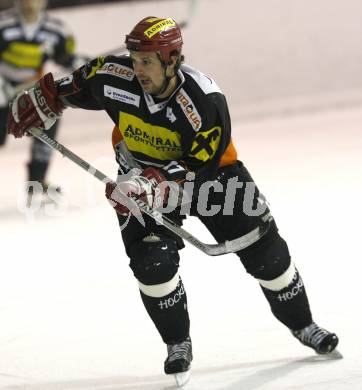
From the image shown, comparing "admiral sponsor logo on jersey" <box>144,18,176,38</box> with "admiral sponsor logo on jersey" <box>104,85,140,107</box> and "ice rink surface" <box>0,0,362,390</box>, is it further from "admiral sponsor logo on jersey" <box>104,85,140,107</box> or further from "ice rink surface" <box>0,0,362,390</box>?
"ice rink surface" <box>0,0,362,390</box>

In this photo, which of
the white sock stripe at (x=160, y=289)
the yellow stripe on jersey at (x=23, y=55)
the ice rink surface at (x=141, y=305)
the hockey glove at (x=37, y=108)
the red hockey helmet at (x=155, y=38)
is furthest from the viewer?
the yellow stripe on jersey at (x=23, y=55)

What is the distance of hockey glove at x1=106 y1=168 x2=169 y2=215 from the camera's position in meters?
2.81

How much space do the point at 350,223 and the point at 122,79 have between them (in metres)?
2.11

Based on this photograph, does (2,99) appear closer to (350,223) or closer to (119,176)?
(350,223)

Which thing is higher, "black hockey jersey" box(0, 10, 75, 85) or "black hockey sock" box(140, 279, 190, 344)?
"black hockey jersey" box(0, 10, 75, 85)

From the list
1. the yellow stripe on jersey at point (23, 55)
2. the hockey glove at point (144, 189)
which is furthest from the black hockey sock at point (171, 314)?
the yellow stripe on jersey at point (23, 55)

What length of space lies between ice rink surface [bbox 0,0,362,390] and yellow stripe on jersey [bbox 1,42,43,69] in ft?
2.38

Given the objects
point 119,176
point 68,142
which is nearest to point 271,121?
point 68,142

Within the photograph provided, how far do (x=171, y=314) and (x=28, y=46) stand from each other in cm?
375

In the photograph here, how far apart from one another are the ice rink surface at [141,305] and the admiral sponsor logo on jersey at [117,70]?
0.89m

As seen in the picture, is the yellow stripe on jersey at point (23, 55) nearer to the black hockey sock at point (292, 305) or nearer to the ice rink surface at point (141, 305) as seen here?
the ice rink surface at point (141, 305)

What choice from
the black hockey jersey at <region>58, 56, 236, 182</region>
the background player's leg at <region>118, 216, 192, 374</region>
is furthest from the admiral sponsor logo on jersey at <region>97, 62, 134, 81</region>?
the background player's leg at <region>118, 216, 192, 374</region>

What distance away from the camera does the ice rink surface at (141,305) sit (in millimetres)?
3041

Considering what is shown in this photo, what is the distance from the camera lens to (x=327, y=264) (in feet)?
13.5
